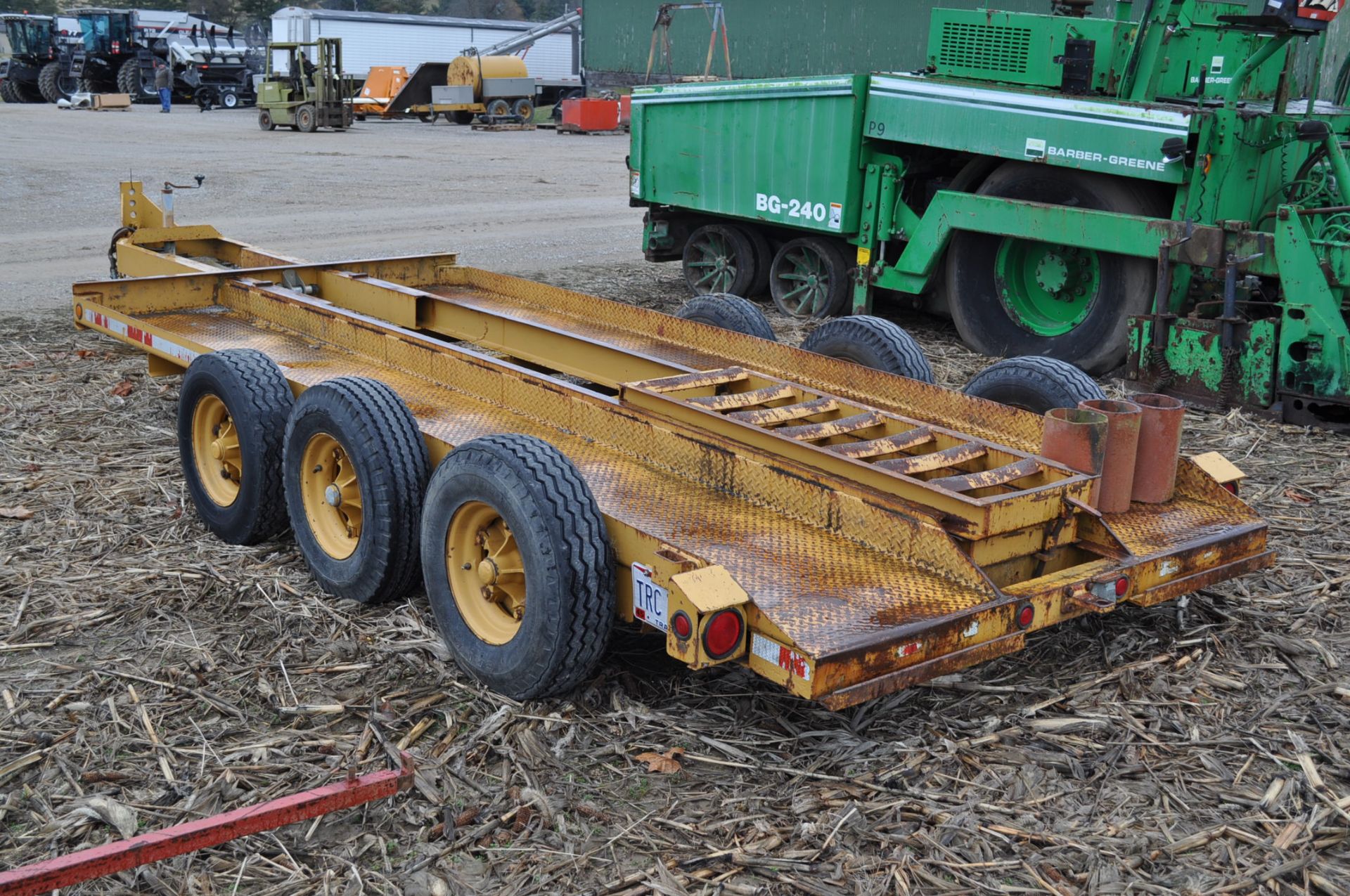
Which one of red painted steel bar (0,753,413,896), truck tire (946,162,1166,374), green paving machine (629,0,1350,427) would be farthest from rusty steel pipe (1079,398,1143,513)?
truck tire (946,162,1166,374)

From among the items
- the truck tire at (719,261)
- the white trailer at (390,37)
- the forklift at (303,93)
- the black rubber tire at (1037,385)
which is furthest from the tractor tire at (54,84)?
the black rubber tire at (1037,385)

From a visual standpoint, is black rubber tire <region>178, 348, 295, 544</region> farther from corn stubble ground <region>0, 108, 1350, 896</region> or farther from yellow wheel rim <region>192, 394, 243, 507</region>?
corn stubble ground <region>0, 108, 1350, 896</region>

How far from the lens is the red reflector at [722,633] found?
3.37 m

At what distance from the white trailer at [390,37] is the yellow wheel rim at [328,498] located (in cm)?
3245

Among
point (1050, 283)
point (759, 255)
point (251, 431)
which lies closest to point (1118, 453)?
point (251, 431)

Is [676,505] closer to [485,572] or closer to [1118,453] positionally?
[485,572]

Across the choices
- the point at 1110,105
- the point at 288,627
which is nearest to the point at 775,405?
the point at 288,627

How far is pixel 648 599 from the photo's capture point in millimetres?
3691

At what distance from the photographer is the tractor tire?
36.4 meters

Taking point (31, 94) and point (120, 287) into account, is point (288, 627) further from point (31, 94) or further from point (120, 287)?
point (31, 94)

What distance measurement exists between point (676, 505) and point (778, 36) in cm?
2986

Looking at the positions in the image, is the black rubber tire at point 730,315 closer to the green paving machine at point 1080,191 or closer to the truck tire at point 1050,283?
the green paving machine at point 1080,191

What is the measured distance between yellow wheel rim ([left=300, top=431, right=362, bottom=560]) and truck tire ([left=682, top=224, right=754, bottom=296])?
239 inches

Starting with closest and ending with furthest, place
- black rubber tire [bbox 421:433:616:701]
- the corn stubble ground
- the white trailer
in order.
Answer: the corn stubble ground, black rubber tire [bbox 421:433:616:701], the white trailer
